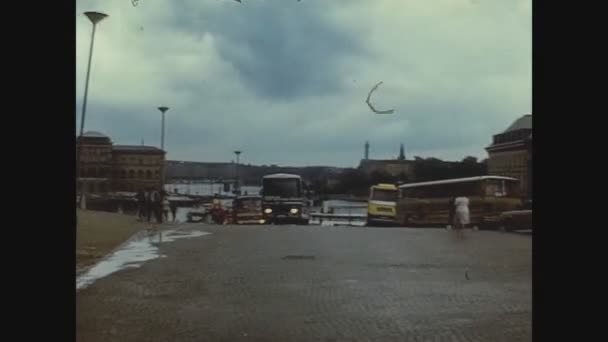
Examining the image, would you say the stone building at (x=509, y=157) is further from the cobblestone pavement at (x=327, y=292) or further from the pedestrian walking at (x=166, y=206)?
the pedestrian walking at (x=166, y=206)

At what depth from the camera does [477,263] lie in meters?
12.7

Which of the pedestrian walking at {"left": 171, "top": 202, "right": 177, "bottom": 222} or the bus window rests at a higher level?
the bus window

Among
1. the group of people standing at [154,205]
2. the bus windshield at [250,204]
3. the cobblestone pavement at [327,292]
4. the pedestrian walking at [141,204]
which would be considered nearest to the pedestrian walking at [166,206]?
the group of people standing at [154,205]

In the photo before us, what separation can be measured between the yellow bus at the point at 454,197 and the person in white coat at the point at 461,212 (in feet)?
0.33

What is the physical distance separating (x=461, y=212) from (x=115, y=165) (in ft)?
25.8

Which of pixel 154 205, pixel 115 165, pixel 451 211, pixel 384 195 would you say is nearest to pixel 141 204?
pixel 154 205

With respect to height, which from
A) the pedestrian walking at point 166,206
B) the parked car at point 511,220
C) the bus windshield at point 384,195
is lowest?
the parked car at point 511,220

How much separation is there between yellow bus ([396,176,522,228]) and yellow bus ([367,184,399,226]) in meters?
0.17

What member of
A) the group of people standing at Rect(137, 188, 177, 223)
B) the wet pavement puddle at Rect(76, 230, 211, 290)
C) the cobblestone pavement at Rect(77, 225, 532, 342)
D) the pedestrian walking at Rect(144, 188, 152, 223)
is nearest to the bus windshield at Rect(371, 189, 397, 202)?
the cobblestone pavement at Rect(77, 225, 532, 342)

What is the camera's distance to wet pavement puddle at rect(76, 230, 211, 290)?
11.4 m

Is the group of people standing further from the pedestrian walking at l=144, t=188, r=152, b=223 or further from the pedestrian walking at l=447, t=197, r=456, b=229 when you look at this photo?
the pedestrian walking at l=447, t=197, r=456, b=229

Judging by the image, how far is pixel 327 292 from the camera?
32.2 feet

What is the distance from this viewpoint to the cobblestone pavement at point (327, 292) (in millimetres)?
7422
